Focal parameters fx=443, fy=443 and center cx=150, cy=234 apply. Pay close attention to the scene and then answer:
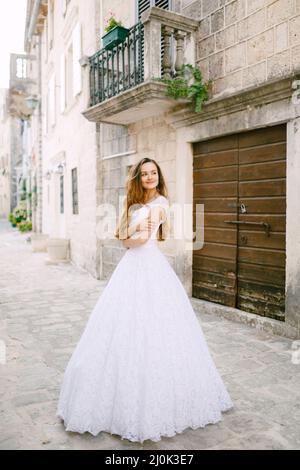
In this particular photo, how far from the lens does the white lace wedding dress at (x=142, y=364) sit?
2623 mm

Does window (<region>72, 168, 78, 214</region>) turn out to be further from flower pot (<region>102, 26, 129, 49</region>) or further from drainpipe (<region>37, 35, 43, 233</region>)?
drainpipe (<region>37, 35, 43, 233</region>)

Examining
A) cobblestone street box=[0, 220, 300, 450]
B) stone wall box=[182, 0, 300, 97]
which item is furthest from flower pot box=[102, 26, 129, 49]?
cobblestone street box=[0, 220, 300, 450]

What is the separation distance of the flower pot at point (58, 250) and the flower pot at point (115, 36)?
5953 millimetres

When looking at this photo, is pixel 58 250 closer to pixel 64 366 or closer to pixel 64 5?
pixel 64 5

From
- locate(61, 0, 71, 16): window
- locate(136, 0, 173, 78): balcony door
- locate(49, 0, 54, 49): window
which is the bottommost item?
locate(136, 0, 173, 78): balcony door

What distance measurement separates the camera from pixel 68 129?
12312 millimetres

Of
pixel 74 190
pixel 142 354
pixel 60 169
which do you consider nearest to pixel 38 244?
pixel 60 169

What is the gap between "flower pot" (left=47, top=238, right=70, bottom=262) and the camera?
39.5ft

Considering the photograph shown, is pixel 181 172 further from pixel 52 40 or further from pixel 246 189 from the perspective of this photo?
pixel 52 40

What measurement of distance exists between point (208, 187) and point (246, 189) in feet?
2.68

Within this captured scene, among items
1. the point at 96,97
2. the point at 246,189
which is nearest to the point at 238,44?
the point at 246,189

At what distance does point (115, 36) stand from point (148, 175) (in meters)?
5.43

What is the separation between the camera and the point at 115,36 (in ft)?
24.4

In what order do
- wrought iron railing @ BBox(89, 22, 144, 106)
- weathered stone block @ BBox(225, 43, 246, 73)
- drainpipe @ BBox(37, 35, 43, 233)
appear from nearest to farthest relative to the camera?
weathered stone block @ BBox(225, 43, 246, 73)
wrought iron railing @ BBox(89, 22, 144, 106)
drainpipe @ BBox(37, 35, 43, 233)
